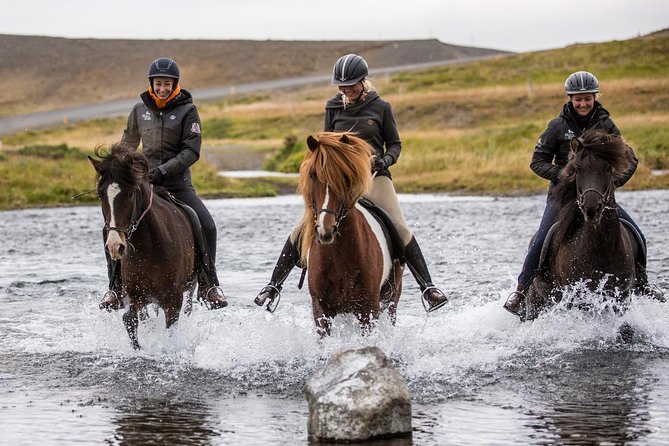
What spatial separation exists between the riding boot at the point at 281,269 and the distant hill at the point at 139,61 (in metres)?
56.6

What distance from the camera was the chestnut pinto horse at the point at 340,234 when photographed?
8.19 metres

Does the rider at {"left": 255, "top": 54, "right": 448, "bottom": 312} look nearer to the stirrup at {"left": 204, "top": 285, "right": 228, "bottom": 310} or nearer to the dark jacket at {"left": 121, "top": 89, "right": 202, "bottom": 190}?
the stirrup at {"left": 204, "top": 285, "right": 228, "bottom": 310}

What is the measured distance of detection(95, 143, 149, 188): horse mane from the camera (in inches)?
353

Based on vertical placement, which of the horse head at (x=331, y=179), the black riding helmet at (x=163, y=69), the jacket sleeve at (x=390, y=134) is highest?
the black riding helmet at (x=163, y=69)

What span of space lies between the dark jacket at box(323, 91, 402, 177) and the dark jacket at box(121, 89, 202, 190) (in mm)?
1512

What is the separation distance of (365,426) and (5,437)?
2.43 meters

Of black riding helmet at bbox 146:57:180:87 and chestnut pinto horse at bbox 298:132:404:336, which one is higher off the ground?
black riding helmet at bbox 146:57:180:87

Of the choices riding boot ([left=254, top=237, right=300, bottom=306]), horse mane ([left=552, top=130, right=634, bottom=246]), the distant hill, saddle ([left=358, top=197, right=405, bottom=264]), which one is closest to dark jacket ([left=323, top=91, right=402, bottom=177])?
saddle ([left=358, top=197, right=405, bottom=264])

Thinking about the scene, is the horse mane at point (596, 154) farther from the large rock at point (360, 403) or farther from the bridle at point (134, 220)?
the bridle at point (134, 220)

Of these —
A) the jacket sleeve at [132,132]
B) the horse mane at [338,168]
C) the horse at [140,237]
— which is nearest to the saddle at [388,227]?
the horse mane at [338,168]

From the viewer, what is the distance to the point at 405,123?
46469mm

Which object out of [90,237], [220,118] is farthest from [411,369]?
[220,118]

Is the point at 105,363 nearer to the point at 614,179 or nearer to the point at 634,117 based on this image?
the point at 614,179

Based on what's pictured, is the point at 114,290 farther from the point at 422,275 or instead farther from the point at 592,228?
the point at 592,228
